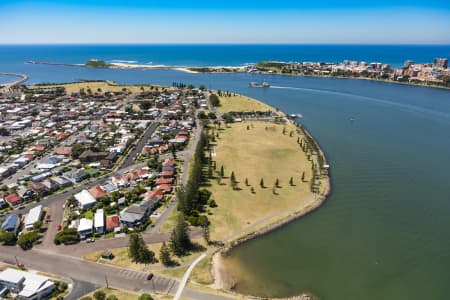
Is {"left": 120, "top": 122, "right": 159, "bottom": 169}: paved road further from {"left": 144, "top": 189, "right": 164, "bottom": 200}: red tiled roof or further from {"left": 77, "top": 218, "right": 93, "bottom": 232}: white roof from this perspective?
{"left": 77, "top": 218, "right": 93, "bottom": 232}: white roof

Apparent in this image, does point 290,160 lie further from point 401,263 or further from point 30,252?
point 30,252

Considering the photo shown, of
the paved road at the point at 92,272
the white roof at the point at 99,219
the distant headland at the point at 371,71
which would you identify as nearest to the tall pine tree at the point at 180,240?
the paved road at the point at 92,272

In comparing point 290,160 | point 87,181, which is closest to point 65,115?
point 87,181

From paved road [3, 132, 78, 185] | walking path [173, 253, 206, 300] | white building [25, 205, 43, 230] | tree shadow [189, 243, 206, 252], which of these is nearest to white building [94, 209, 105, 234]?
white building [25, 205, 43, 230]

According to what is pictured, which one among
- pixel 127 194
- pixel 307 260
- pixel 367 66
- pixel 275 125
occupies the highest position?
pixel 367 66

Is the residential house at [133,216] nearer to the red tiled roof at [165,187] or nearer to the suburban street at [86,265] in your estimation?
the suburban street at [86,265]
